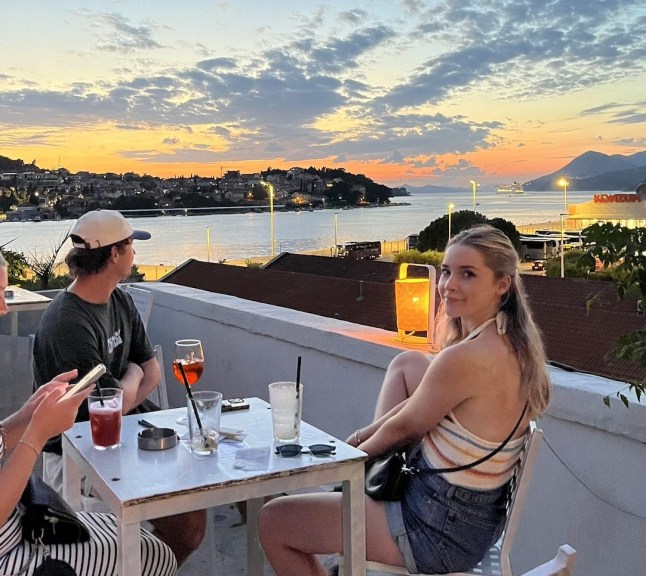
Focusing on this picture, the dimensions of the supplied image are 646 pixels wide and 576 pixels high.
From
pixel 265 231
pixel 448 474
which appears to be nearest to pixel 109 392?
pixel 448 474

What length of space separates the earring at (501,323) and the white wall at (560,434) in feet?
1.36

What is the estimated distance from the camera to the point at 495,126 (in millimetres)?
55188

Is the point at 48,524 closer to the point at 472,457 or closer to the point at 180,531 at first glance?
the point at 180,531

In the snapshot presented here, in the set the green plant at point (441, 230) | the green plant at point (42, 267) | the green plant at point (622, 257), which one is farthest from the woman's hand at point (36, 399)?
the green plant at point (441, 230)

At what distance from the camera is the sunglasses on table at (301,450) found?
1.69 metres

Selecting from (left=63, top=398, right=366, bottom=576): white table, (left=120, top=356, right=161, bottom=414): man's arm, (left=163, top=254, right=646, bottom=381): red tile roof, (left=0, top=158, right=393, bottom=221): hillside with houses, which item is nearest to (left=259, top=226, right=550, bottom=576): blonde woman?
(left=63, top=398, right=366, bottom=576): white table

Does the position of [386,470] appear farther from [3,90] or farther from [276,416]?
[3,90]

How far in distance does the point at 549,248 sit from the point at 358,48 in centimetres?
2350

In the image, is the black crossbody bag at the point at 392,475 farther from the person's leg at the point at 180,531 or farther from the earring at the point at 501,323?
the person's leg at the point at 180,531

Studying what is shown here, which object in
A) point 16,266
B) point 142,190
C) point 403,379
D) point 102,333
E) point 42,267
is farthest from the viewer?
point 142,190

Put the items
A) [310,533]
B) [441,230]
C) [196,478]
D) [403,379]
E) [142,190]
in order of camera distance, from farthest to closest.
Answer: [441,230] → [142,190] → [403,379] → [310,533] → [196,478]

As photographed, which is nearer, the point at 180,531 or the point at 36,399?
the point at 36,399

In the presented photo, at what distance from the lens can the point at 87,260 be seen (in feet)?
8.41

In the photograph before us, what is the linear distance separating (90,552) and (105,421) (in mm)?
300
